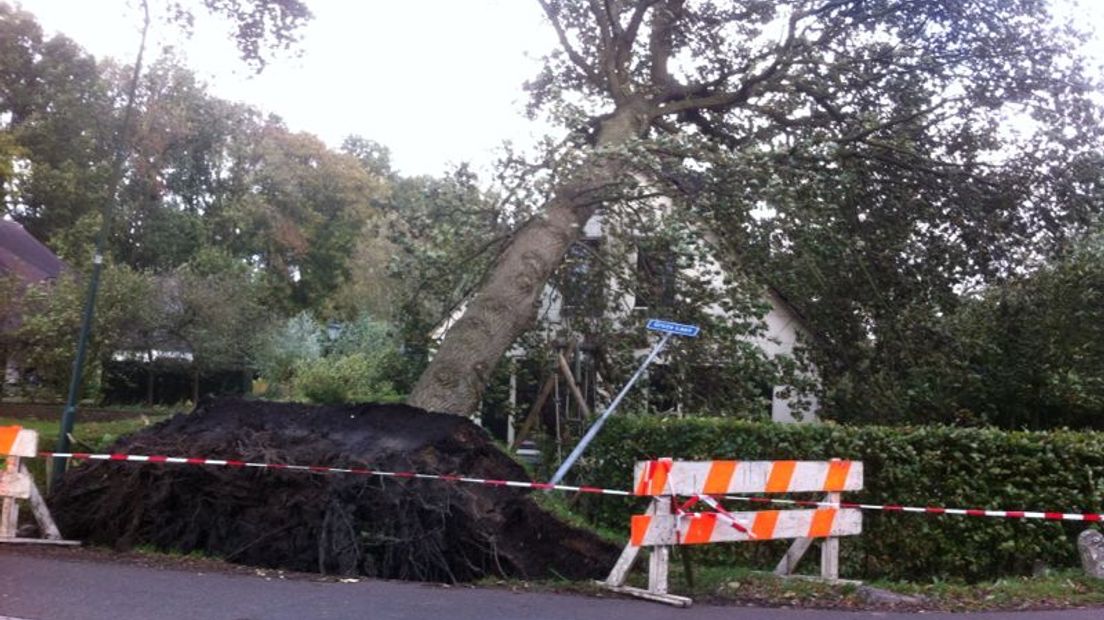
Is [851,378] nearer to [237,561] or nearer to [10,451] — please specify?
[237,561]

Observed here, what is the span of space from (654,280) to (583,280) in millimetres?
1383

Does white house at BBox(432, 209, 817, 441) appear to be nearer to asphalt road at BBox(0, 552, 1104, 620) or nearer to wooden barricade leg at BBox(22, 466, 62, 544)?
wooden barricade leg at BBox(22, 466, 62, 544)

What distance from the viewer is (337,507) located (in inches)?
371

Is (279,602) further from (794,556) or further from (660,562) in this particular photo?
(794,556)

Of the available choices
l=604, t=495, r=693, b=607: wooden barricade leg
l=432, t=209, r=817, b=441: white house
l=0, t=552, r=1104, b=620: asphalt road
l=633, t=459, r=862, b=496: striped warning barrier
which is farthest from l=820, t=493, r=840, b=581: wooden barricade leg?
l=432, t=209, r=817, b=441: white house

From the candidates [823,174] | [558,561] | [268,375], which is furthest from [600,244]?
[268,375]

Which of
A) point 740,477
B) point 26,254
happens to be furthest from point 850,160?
point 26,254

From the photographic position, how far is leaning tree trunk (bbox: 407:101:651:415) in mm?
14031

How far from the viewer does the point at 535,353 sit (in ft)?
56.8

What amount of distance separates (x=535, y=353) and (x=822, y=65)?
21.4ft

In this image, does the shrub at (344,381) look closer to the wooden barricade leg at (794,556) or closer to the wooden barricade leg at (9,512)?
the wooden barricade leg at (9,512)

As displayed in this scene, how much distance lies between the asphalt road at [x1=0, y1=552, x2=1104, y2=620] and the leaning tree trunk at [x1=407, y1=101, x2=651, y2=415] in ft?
18.1

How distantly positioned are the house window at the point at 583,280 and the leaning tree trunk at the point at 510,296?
1407 millimetres

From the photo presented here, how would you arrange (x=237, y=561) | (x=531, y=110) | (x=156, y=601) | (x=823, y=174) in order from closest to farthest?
(x=156, y=601) < (x=237, y=561) < (x=823, y=174) < (x=531, y=110)
